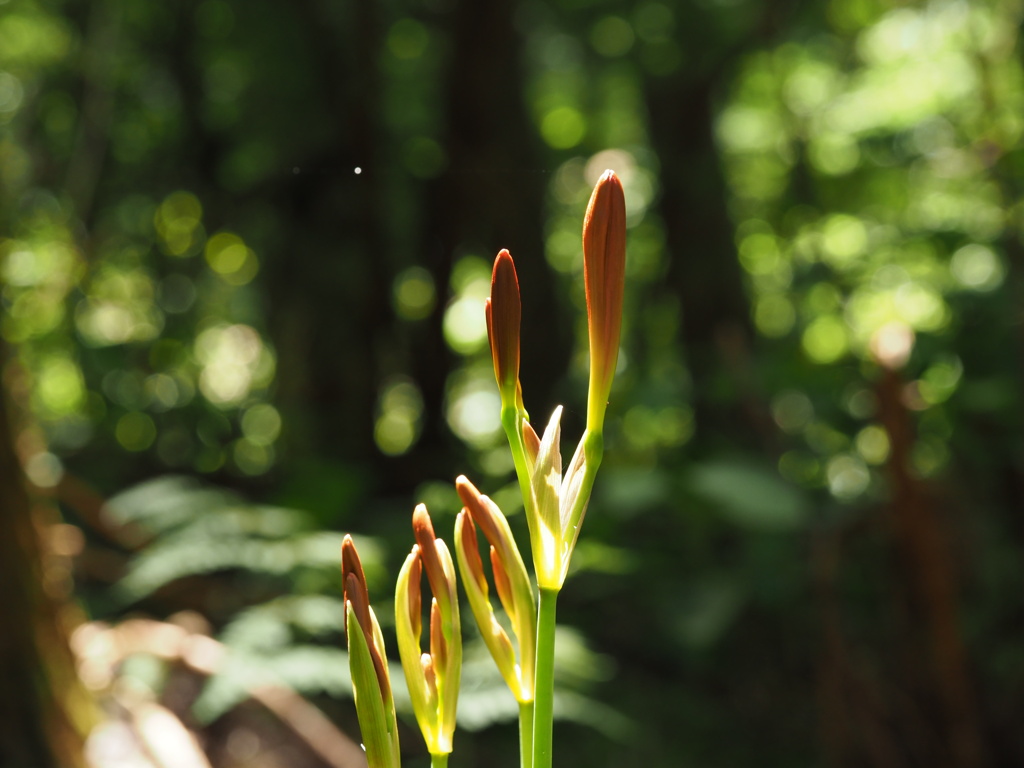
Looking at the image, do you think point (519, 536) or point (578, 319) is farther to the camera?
point (578, 319)

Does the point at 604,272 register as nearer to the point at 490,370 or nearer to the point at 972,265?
the point at 490,370

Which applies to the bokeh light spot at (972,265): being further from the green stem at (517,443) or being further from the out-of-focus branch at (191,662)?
the green stem at (517,443)

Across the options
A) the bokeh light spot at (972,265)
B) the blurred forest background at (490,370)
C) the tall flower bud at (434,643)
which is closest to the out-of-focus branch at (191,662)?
the blurred forest background at (490,370)

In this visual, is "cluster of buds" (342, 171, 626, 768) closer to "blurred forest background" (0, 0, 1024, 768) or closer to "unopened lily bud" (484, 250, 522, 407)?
"unopened lily bud" (484, 250, 522, 407)

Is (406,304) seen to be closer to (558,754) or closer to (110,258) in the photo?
(110,258)

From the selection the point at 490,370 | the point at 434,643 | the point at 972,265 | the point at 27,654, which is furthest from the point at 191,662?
the point at 972,265

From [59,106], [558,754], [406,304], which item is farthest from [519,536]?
[59,106]
